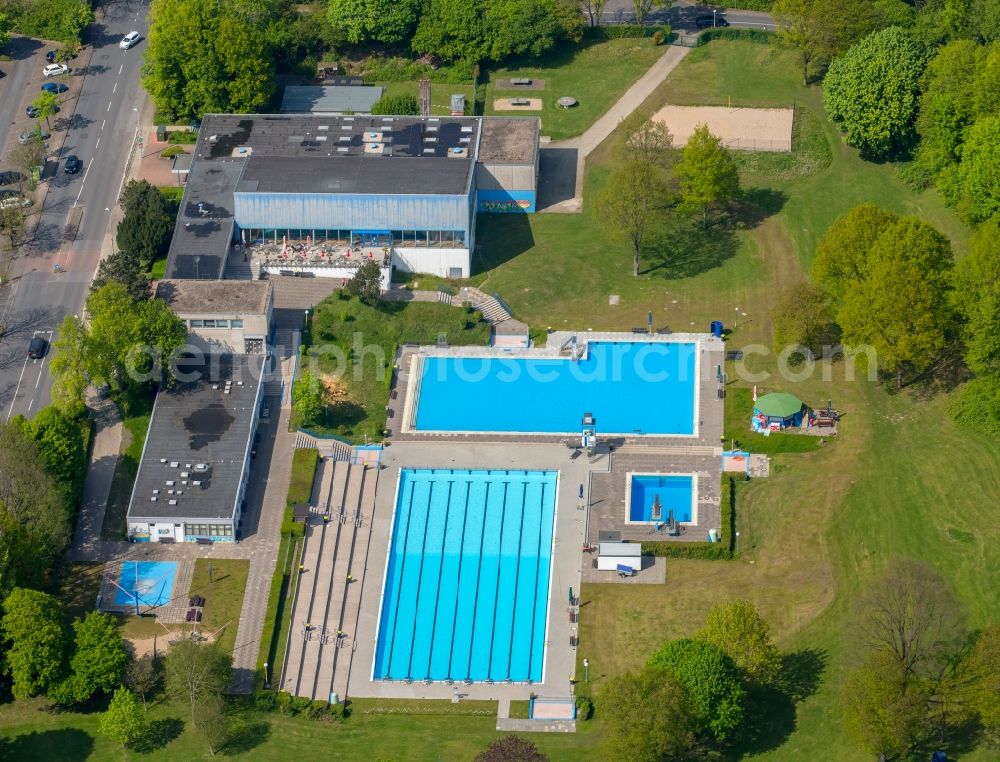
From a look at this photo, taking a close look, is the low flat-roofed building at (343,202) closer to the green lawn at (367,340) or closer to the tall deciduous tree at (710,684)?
the green lawn at (367,340)

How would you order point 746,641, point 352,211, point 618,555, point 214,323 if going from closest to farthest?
point 746,641 < point 618,555 < point 214,323 < point 352,211

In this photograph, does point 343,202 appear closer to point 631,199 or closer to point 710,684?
point 631,199

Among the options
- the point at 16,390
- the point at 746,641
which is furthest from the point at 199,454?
the point at 746,641

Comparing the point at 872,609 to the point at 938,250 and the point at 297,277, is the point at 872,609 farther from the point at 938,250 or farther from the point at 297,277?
the point at 297,277

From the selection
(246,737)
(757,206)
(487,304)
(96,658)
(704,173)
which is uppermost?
(704,173)

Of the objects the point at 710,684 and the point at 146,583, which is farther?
the point at 146,583

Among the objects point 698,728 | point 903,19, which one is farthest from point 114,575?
point 903,19
